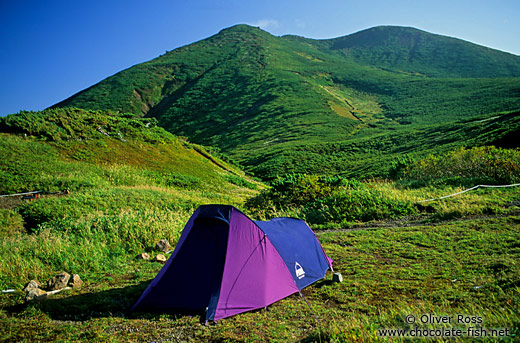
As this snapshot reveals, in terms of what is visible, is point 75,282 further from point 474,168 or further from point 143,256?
point 474,168

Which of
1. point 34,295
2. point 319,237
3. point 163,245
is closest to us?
point 34,295

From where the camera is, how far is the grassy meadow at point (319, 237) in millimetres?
5477

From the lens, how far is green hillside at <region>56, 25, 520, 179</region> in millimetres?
59250

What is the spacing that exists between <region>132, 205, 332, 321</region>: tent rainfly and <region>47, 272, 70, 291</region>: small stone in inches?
93.7

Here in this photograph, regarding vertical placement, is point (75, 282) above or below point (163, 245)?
above

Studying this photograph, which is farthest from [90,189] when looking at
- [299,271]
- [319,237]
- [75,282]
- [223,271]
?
[299,271]

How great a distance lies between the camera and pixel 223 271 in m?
6.55

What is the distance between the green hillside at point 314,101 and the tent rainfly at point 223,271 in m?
36.8

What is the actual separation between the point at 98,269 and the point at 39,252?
174 cm

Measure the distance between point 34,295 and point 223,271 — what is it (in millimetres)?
4102

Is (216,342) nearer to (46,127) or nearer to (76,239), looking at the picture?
(76,239)

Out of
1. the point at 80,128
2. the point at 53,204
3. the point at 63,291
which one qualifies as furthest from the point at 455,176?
the point at 80,128

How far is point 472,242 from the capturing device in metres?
9.07

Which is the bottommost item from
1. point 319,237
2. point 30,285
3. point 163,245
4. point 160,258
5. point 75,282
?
point 319,237
